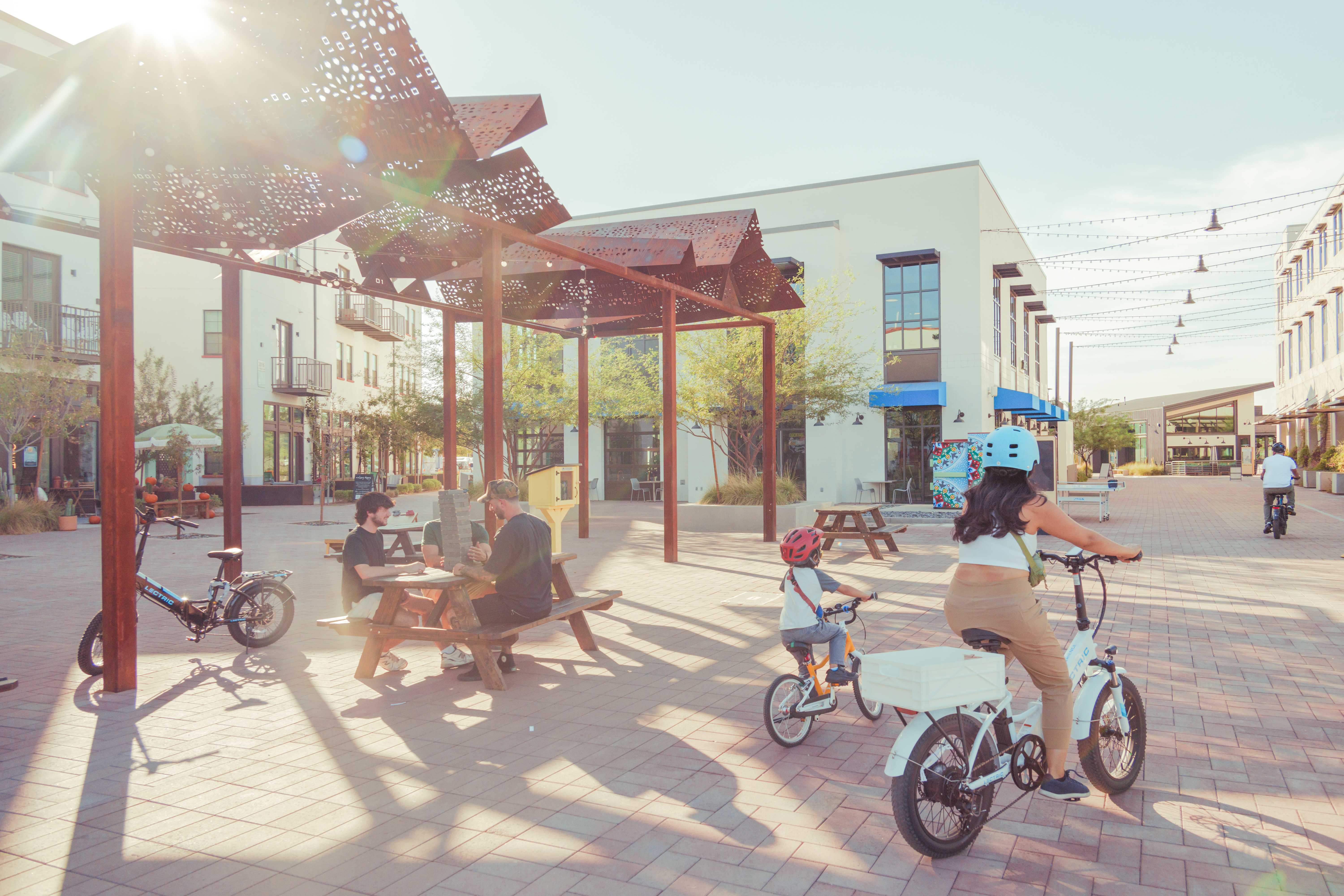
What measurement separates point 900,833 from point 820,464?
25.8m

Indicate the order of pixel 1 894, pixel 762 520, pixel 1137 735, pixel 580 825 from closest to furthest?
pixel 1 894 < pixel 580 825 < pixel 1137 735 < pixel 762 520

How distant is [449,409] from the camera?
968cm

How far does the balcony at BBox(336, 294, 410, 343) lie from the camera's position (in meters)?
39.7

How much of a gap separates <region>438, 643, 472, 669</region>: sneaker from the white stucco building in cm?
2072

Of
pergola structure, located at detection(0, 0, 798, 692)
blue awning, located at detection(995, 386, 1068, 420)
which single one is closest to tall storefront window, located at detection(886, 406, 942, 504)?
blue awning, located at detection(995, 386, 1068, 420)

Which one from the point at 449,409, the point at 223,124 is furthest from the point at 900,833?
the point at 449,409

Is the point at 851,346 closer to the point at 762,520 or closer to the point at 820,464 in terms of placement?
the point at 820,464

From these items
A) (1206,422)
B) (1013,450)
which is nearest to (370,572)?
(1013,450)

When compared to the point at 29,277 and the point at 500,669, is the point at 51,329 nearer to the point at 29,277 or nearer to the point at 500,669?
the point at 29,277

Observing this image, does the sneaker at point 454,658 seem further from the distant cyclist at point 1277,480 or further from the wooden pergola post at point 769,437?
the distant cyclist at point 1277,480

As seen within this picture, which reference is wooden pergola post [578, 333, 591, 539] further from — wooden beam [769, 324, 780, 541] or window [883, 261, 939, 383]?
window [883, 261, 939, 383]

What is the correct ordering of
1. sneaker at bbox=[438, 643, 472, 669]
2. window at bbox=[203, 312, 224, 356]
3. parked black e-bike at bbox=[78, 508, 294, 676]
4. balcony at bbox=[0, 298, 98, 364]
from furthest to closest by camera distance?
window at bbox=[203, 312, 224, 356]
balcony at bbox=[0, 298, 98, 364]
parked black e-bike at bbox=[78, 508, 294, 676]
sneaker at bbox=[438, 643, 472, 669]

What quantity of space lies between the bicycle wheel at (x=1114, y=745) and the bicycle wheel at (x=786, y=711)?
4.56 ft

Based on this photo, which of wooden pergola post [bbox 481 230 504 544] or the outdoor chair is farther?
the outdoor chair
